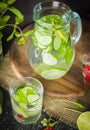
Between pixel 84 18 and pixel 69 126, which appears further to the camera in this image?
pixel 84 18

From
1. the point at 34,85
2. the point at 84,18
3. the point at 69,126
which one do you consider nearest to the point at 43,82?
the point at 34,85

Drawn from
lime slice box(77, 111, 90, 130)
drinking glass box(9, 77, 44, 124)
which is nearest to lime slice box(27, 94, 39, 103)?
drinking glass box(9, 77, 44, 124)

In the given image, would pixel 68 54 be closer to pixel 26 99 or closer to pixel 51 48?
pixel 51 48

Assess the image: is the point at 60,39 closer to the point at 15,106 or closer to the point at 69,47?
the point at 69,47

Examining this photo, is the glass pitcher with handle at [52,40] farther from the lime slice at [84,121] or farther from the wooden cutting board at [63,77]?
the lime slice at [84,121]

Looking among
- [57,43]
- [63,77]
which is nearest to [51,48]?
[57,43]

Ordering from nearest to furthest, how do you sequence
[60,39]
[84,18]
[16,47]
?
[60,39], [16,47], [84,18]

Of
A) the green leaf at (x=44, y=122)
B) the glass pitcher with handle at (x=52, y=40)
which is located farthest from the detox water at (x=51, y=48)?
the green leaf at (x=44, y=122)

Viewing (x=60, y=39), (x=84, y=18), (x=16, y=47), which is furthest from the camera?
(x=84, y=18)

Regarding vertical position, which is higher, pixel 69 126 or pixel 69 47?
pixel 69 47
